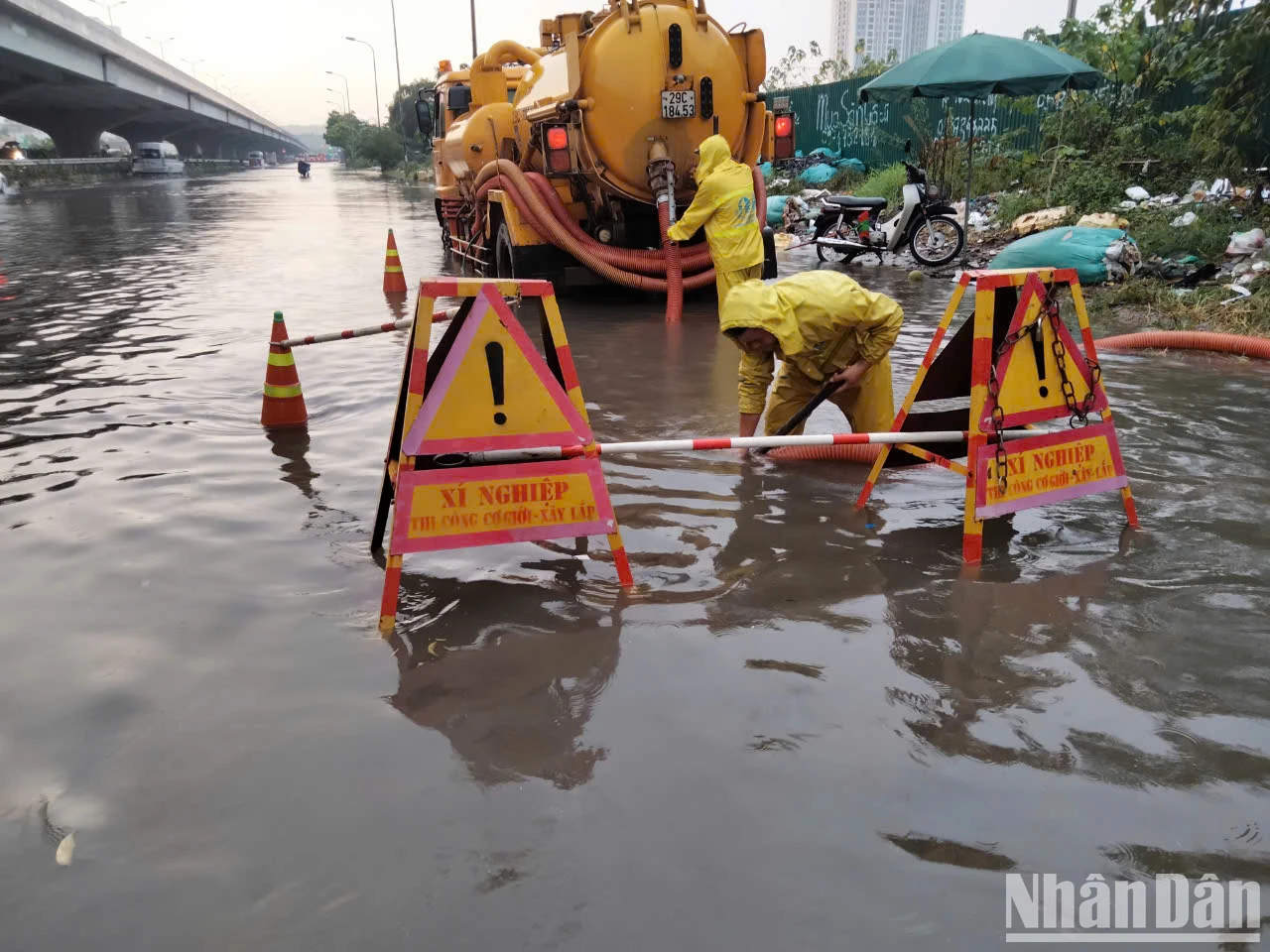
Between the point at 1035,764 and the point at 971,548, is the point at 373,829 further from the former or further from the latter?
the point at 971,548

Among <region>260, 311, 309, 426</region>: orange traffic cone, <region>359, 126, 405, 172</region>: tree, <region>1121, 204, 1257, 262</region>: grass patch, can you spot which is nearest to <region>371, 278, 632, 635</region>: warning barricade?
<region>260, 311, 309, 426</region>: orange traffic cone

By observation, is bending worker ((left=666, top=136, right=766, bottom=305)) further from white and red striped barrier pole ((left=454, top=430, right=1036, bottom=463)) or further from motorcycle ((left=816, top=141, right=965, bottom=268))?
motorcycle ((left=816, top=141, right=965, bottom=268))

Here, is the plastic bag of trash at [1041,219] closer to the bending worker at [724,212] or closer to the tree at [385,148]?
the bending worker at [724,212]

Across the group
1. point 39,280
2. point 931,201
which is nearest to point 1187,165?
point 931,201

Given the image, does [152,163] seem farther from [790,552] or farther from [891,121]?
[790,552]

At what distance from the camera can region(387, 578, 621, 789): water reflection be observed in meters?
2.51

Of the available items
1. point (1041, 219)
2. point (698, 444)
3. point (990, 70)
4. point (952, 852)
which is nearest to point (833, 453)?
point (698, 444)

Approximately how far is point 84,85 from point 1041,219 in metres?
45.6

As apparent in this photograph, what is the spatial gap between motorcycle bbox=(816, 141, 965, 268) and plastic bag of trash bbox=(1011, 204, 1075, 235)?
0.99 metres

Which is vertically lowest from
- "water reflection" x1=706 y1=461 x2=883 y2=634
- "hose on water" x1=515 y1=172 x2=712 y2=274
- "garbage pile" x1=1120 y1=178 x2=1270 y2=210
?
"water reflection" x1=706 y1=461 x2=883 y2=634

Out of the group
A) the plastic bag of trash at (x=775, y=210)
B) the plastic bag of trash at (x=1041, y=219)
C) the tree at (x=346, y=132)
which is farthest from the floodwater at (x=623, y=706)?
the tree at (x=346, y=132)

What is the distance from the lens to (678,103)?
27.9ft

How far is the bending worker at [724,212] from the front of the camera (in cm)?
767

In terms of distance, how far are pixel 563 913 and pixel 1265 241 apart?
1003 cm
